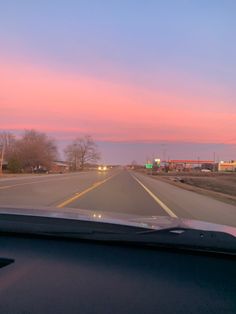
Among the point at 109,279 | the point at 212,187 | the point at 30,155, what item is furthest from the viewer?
the point at 30,155

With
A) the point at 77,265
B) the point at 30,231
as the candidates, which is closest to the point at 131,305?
the point at 77,265

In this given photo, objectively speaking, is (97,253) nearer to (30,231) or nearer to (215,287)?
(30,231)

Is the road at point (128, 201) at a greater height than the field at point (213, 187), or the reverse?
the road at point (128, 201)

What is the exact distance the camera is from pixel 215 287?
2889 mm

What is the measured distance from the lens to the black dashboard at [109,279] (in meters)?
2.66

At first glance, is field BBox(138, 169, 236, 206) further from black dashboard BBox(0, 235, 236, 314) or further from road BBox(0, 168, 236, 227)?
black dashboard BBox(0, 235, 236, 314)

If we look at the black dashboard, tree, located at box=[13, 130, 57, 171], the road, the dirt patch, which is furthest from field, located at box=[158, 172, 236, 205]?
tree, located at box=[13, 130, 57, 171]

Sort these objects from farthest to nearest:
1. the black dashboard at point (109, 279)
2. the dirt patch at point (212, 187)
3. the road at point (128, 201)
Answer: the dirt patch at point (212, 187) < the road at point (128, 201) < the black dashboard at point (109, 279)

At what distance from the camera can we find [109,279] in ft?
9.71

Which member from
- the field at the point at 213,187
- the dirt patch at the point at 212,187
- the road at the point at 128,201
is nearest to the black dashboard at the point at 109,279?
the road at the point at 128,201

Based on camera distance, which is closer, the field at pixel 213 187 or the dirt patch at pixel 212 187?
the dirt patch at pixel 212 187

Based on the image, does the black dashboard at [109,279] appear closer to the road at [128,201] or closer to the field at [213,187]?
the road at [128,201]

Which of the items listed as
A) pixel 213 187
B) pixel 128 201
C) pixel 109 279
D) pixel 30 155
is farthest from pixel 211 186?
pixel 30 155

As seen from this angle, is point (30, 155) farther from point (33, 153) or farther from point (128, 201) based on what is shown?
point (128, 201)
